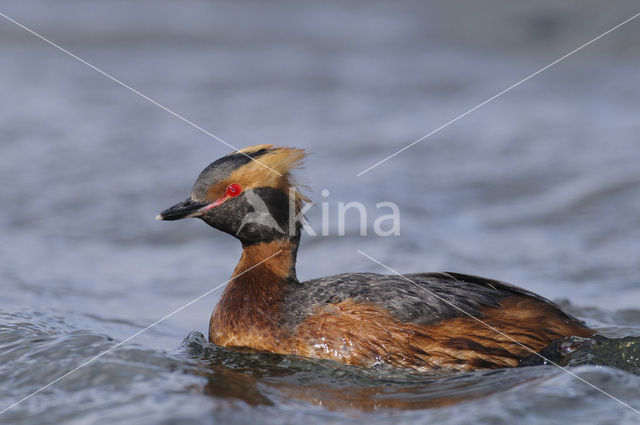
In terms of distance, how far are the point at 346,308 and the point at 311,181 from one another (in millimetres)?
5596

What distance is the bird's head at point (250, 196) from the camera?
6.80 m

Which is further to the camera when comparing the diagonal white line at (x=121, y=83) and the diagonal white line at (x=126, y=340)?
the diagonal white line at (x=121, y=83)

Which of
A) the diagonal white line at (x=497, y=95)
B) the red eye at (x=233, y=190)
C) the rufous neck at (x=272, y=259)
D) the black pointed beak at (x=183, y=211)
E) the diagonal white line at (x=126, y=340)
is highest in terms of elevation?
the diagonal white line at (x=497, y=95)

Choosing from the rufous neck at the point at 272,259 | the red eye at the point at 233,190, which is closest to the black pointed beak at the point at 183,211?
the red eye at the point at 233,190

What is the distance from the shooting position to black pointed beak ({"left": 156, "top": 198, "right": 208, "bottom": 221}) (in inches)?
265

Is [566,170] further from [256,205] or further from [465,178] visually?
[256,205]

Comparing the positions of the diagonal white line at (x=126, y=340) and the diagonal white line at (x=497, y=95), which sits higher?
the diagonal white line at (x=497, y=95)

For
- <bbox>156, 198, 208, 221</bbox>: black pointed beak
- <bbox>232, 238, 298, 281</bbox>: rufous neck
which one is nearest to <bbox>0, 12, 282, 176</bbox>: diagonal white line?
<bbox>232, 238, 298, 281</bbox>: rufous neck

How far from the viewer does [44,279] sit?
29.3 ft

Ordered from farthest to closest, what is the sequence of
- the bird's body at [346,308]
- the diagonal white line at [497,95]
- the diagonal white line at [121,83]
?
the diagonal white line at [121,83] < the diagonal white line at [497,95] < the bird's body at [346,308]

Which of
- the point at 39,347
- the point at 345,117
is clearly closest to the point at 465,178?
the point at 345,117

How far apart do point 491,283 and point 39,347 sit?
3554 millimetres

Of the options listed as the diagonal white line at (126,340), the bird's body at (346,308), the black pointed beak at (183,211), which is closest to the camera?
the diagonal white line at (126,340)

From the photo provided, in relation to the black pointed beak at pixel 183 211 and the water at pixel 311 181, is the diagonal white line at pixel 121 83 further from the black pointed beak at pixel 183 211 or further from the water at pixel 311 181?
the black pointed beak at pixel 183 211
